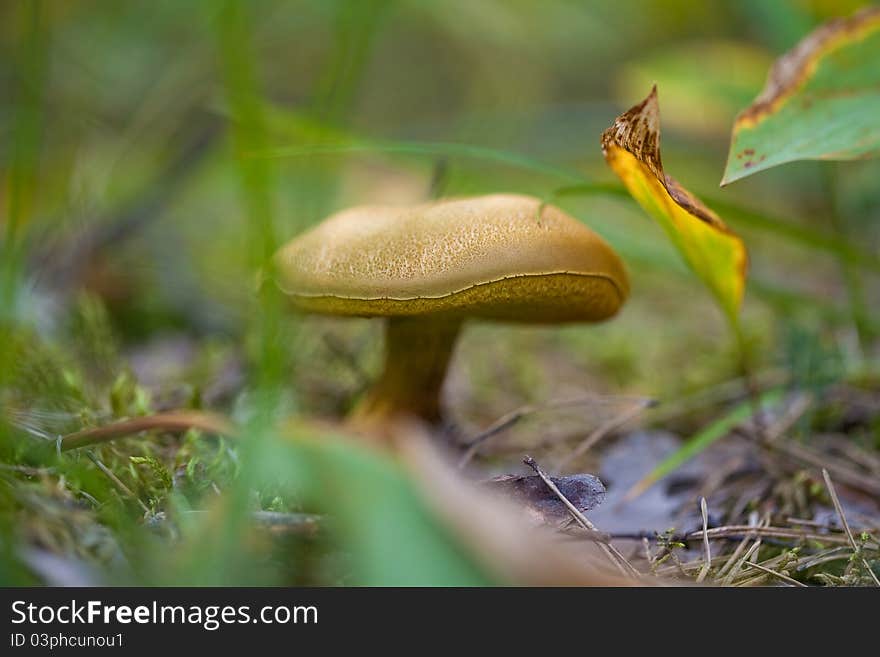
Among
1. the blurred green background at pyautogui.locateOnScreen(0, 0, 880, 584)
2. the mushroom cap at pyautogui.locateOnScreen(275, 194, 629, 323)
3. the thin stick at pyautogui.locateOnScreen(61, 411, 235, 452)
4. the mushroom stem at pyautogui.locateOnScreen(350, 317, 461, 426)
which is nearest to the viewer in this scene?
the blurred green background at pyautogui.locateOnScreen(0, 0, 880, 584)

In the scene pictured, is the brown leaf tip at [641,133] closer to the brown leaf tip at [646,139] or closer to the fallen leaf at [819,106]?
the brown leaf tip at [646,139]

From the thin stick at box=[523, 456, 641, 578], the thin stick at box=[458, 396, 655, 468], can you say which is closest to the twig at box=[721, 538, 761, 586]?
the thin stick at box=[523, 456, 641, 578]

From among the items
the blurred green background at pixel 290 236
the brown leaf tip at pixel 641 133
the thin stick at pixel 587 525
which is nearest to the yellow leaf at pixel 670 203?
the brown leaf tip at pixel 641 133

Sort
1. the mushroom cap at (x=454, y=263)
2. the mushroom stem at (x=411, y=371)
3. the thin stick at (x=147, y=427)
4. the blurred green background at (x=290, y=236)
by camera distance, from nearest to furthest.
Answer: 1. the blurred green background at (x=290, y=236)
2. the thin stick at (x=147, y=427)
3. the mushroom cap at (x=454, y=263)
4. the mushroom stem at (x=411, y=371)

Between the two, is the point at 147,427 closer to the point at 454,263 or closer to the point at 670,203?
the point at 454,263

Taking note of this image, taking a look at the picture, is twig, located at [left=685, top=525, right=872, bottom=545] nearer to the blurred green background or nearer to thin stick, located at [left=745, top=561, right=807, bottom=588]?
thin stick, located at [left=745, top=561, right=807, bottom=588]
